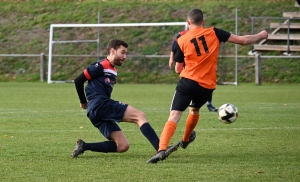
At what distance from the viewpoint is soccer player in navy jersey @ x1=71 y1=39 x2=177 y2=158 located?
324 inches

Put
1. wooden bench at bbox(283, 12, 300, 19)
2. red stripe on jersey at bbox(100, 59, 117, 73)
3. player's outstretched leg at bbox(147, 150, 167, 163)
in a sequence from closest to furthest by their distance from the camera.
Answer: player's outstretched leg at bbox(147, 150, 167, 163) → red stripe on jersey at bbox(100, 59, 117, 73) → wooden bench at bbox(283, 12, 300, 19)

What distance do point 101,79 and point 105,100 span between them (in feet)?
0.84

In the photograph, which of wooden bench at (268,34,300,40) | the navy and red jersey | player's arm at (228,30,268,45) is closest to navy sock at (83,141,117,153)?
the navy and red jersey

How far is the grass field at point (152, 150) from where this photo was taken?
707cm

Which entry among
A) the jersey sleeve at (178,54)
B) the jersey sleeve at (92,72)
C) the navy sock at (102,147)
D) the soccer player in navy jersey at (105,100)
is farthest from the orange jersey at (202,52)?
the navy sock at (102,147)

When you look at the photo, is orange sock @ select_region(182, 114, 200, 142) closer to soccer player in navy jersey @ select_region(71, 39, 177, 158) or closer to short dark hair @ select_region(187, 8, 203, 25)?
soccer player in navy jersey @ select_region(71, 39, 177, 158)

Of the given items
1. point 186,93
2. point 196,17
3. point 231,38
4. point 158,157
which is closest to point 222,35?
point 231,38

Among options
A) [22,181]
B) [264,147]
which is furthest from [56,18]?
[22,181]

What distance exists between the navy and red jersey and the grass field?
0.77 m

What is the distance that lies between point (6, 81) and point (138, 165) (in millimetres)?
24389

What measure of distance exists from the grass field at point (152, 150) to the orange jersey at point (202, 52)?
94 centimetres

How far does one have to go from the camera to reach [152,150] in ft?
30.0

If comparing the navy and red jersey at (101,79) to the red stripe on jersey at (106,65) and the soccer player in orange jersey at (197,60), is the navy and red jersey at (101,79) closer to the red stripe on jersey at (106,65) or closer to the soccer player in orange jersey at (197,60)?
the red stripe on jersey at (106,65)

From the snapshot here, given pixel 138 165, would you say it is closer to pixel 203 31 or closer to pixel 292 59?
pixel 203 31
